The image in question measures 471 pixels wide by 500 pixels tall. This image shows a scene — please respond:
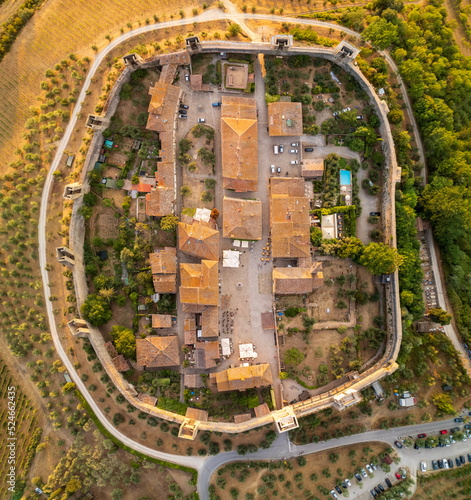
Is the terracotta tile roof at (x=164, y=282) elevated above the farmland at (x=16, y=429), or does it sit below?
above

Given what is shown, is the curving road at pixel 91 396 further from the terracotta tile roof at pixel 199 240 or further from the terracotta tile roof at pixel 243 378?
the terracotta tile roof at pixel 199 240

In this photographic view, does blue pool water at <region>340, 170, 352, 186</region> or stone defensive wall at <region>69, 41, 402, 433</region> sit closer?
stone defensive wall at <region>69, 41, 402, 433</region>

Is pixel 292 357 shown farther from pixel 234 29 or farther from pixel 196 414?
pixel 234 29

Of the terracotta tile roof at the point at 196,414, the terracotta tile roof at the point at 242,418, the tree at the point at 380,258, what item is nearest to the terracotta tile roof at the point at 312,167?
the tree at the point at 380,258

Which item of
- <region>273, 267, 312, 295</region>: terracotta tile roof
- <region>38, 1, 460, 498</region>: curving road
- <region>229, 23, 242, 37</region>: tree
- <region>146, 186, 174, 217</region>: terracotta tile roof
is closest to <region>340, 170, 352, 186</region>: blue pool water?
<region>273, 267, 312, 295</region>: terracotta tile roof

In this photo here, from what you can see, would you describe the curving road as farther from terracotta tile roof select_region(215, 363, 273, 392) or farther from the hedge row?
terracotta tile roof select_region(215, 363, 273, 392)
